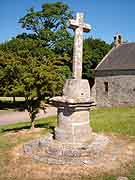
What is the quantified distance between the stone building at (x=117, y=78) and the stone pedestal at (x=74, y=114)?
58.9 feet

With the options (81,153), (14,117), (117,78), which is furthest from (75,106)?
(117,78)

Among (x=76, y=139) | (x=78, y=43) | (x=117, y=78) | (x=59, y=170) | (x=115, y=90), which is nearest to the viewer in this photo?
(x=59, y=170)

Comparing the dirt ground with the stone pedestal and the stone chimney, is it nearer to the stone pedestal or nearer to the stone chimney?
the stone pedestal

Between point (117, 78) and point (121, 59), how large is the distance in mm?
2318

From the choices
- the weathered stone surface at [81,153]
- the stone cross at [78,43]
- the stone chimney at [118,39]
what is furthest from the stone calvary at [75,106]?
the stone chimney at [118,39]

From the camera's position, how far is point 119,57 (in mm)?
28812

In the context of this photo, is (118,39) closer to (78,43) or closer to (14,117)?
(14,117)

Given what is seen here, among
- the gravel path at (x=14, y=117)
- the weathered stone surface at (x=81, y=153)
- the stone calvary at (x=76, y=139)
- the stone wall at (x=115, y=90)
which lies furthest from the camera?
the stone wall at (x=115, y=90)

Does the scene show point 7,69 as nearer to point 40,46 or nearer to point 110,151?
point 110,151

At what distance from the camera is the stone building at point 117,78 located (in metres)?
26.4

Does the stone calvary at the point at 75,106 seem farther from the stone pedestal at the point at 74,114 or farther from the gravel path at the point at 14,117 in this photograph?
the gravel path at the point at 14,117

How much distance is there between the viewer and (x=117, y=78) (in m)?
27.4

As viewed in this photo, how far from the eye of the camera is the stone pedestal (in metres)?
8.84

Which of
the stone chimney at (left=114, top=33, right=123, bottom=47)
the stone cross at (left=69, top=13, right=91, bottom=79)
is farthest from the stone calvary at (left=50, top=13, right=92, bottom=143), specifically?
the stone chimney at (left=114, top=33, right=123, bottom=47)
